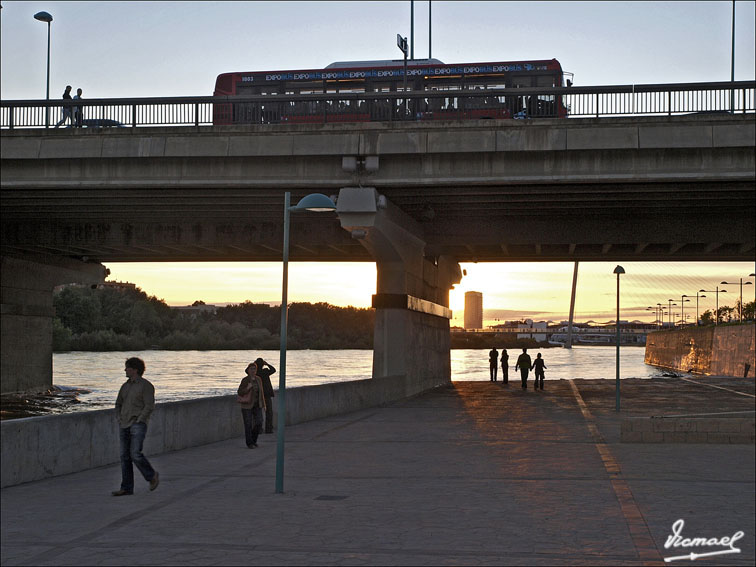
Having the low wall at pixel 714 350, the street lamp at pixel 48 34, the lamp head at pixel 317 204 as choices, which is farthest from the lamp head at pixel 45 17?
the low wall at pixel 714 350

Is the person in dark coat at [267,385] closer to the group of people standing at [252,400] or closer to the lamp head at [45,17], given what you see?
the group of people standing at [252,400]

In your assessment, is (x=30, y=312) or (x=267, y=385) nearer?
(x=267, y=385)

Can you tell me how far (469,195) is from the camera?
30406mm

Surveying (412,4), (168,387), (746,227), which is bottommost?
(168,387)

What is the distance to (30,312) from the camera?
148 ft

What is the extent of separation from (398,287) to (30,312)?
20579 millimetres

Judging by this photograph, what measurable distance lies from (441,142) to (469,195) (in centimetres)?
347

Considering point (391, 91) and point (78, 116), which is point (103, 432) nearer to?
point (78, 116)

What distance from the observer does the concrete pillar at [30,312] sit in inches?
1688

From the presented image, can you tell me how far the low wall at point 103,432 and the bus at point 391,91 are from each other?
897 centimetres

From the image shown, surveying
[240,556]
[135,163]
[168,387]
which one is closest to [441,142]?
[135,163]

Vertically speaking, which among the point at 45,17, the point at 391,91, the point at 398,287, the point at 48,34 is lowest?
the point at 398,287

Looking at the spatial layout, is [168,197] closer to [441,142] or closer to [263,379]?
[441,142]

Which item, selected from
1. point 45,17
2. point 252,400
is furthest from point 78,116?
point 252,400
